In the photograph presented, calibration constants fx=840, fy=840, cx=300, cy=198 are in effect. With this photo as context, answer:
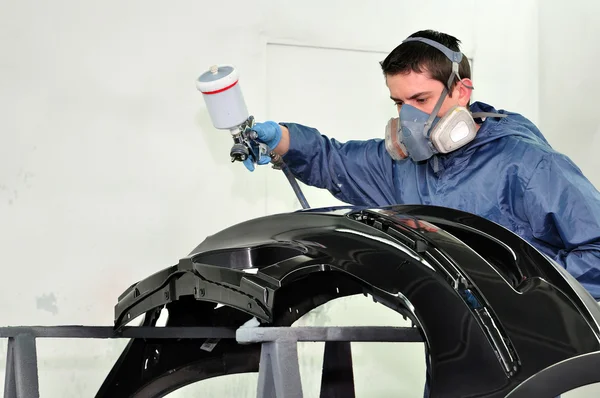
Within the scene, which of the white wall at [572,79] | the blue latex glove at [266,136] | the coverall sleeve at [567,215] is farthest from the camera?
the white wall at [572,79]

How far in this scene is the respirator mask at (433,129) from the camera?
2.20 m

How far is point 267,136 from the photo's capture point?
2.47m

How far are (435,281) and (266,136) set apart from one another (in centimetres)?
121

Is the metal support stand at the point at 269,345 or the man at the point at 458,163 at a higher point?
the man at the point at 458,163

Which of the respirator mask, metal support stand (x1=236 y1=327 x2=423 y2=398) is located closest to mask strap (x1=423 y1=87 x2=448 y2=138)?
the respirator mask

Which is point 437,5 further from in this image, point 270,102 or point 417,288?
point 417,288

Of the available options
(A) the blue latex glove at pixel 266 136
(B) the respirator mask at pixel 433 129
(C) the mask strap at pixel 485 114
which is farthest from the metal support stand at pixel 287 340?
(A) the blue latex glove at pixel 266 136

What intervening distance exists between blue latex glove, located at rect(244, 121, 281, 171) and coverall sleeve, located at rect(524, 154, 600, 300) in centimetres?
77

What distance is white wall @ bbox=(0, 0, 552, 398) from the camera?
351 cm

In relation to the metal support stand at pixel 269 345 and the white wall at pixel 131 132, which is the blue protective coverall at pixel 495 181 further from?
the white wall at pixel 131 132

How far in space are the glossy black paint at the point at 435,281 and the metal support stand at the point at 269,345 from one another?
6cm

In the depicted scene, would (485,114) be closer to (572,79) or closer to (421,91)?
(421,91)

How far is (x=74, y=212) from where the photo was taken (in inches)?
140

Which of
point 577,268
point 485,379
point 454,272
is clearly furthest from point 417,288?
point 577,268
